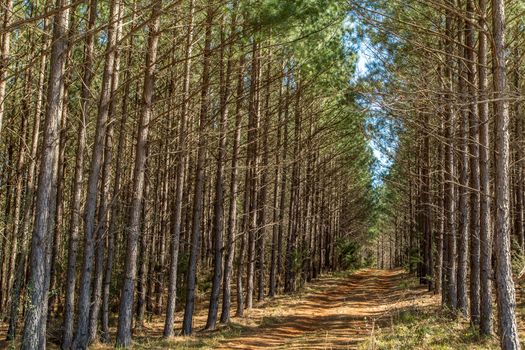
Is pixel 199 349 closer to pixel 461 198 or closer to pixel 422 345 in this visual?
pixel 422 345

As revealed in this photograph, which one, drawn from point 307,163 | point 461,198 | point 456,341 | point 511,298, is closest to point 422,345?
point 456,341

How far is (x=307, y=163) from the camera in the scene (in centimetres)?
2542

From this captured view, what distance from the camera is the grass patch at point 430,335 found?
29.5 ft

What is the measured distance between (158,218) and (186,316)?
260 inches

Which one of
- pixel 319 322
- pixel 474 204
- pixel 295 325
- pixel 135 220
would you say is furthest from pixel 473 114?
pixel 319 322

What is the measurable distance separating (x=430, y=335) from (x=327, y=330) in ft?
10.7

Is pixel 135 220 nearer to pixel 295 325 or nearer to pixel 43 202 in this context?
pixel 43 202

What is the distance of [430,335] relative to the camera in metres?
10.0

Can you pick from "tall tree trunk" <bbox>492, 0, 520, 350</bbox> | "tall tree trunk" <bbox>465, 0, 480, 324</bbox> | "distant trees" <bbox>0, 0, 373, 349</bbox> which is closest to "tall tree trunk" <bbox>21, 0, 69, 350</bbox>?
"distant trees" <bbox>0, 0, 373, 349</bbox>

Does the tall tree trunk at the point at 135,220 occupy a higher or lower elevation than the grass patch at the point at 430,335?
higher

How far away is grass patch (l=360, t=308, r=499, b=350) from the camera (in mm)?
8984

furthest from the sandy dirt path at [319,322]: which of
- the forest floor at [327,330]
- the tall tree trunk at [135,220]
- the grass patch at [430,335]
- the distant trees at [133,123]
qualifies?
the tall tree trunk at [135,220]

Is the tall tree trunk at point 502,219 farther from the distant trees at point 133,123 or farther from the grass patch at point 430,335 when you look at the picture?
the distant trees at point 133,123

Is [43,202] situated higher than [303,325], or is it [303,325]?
[43,202]
